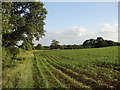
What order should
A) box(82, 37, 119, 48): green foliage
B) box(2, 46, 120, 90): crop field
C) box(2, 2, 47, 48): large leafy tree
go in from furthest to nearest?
box(82, 37, 119, 48): green foliage → box(2, 2, 47, 48): large leafy tree → box(2, 46, 120, 90): crop field

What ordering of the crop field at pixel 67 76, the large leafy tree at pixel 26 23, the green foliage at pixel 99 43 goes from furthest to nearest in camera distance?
the green foliage at pixel 99 43 → the large leafy tree at pixel 26 23 → the crop field at pixel 67 76

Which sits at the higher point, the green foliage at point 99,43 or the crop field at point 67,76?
the green foliage at point 99,43

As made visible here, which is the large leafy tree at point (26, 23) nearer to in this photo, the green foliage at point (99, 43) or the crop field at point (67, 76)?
the crop field at point (67, 76)

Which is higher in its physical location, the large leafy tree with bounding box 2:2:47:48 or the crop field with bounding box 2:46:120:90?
the large leafy tree with bounding box 2:2:47:48

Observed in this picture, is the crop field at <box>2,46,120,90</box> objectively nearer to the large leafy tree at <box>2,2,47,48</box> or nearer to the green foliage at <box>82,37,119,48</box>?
the large leafy tree at <box>2,2,47,48</box>

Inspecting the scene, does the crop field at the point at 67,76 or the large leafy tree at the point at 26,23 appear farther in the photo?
the large leafy tree at the point at 26,23

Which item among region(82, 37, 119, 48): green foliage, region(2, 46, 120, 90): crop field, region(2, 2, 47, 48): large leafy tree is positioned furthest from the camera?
region(82, 37, 119, 48): green foliage

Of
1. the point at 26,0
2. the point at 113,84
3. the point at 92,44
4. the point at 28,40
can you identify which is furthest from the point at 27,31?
the point at 92,44

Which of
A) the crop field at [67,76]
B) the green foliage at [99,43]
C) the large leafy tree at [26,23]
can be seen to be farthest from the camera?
the green foliage at [99,43]

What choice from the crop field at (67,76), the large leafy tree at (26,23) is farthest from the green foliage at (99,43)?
the crop field at (67,76)

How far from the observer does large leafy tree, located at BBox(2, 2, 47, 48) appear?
3675 cm

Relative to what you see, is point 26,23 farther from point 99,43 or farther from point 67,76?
point 99,43

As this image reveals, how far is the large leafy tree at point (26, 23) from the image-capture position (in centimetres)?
3675

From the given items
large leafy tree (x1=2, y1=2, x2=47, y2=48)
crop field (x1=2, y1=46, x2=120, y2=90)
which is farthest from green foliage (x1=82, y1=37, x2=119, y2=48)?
crop field (x1=2, y1=46, x2=120, y2=90)
